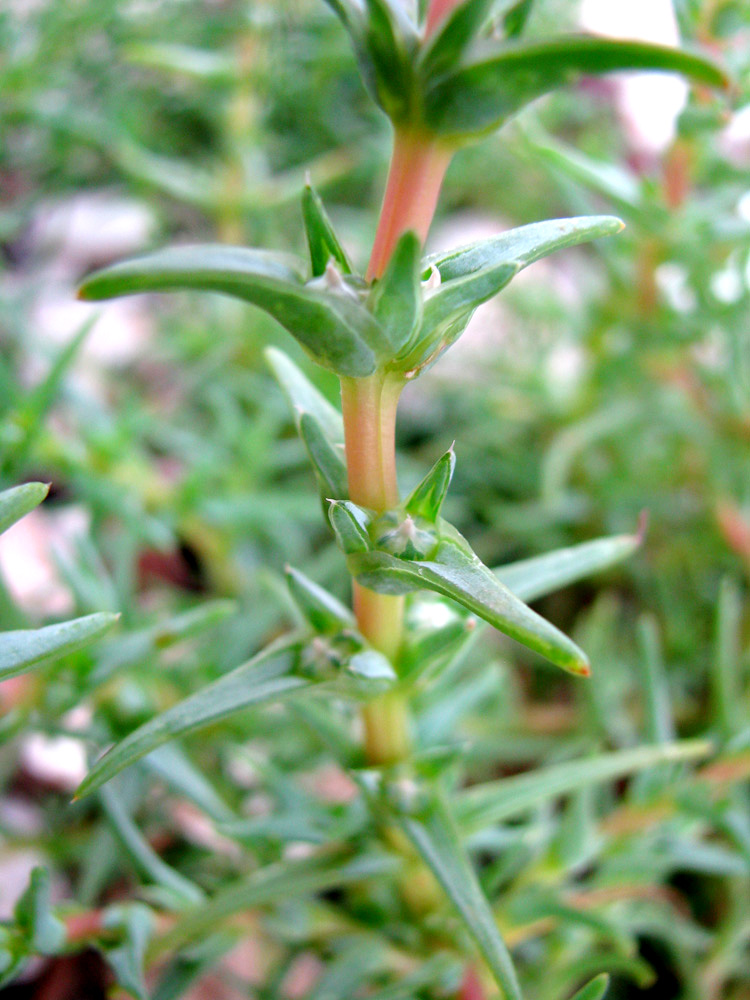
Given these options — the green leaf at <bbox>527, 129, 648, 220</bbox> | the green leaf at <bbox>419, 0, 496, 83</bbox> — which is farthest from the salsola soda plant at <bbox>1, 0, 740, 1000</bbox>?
the green leaf at <bbox>527, 129, 648, 220</bbox>

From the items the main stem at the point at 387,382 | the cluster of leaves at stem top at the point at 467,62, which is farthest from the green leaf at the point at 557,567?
the cluster of leaves at stem top at the point at 467,62

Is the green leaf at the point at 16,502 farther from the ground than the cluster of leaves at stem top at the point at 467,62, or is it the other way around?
the cluster of leaves at stem top at the point at 467,62

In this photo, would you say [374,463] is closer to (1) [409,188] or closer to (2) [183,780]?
(1) [409,188]

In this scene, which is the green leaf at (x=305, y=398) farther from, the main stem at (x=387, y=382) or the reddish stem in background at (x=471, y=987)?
the reddish stem in background at (x=471, y=987)

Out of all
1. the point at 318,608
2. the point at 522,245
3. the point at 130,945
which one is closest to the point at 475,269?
the point at 522,245

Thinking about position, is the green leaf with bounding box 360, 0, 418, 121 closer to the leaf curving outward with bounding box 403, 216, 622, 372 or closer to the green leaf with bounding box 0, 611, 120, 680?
the leaf curving outward with bounding box 403, 216, 622, 372

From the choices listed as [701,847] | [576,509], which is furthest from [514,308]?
[701,847]
